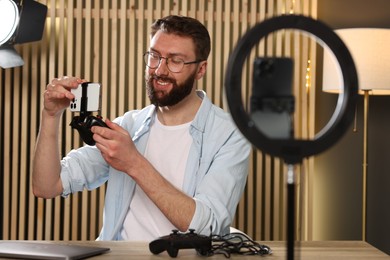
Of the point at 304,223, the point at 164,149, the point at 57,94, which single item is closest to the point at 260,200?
the point at 304,223

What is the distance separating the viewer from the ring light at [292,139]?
22.4 inches

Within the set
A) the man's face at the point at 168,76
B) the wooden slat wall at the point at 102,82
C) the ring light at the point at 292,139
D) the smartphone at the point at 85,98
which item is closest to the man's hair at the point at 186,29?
the man's face at the point at 168,76

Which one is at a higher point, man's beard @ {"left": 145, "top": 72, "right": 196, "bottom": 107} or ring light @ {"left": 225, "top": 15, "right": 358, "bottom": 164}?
man's beard @ {"left": 145, "top": 72, "right": 196, "bottom": 107}

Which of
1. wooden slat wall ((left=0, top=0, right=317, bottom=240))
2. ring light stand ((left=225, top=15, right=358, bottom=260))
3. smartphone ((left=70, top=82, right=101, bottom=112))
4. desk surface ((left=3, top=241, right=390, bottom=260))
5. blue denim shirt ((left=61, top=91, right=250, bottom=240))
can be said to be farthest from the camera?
wooden slat wall ((left=0, top=0, right=317, bottom=240))

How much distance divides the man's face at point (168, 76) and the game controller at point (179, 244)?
0.81 m

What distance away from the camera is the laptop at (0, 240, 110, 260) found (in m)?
1.43

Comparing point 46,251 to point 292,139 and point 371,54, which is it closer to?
point 292,139

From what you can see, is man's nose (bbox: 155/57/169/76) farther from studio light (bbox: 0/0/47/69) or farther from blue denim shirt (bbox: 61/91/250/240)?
studio light (bbox: 0/0/47/69)

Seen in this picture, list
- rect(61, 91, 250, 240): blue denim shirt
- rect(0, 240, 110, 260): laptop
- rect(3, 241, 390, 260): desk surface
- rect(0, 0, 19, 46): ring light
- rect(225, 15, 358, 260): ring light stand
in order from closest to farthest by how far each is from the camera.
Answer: rect(225, 15, 358, 260): ring light stand < rect(0, 240, 110, 260): laptop < rect(3, 241, 390, 260): desk surface < rect(61, 91, 250, 240): blue denim shirt < rect(0, 0, 19, 46): ring light

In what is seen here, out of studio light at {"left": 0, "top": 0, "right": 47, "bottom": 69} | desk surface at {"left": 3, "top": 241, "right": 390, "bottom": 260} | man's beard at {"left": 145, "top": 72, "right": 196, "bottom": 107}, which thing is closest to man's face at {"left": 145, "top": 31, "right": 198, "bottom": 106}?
man's beard at {"left": 145, "top": 72, "right": 196, "bottom": 107}

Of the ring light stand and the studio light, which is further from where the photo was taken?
the studio light

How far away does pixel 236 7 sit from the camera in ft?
14.8

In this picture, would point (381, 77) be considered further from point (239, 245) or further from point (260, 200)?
point (239, 245)

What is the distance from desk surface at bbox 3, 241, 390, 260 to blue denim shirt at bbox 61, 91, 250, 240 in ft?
1.21
